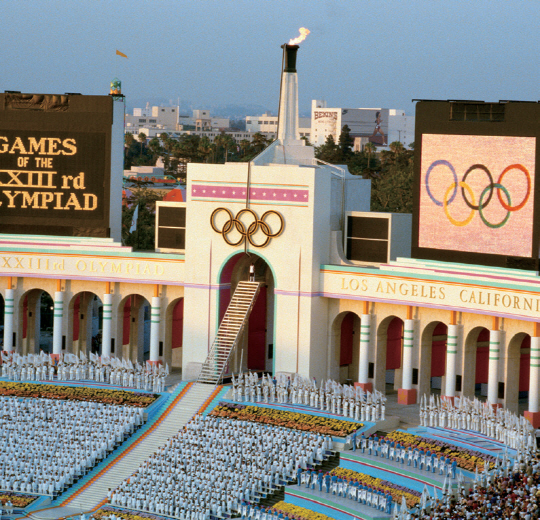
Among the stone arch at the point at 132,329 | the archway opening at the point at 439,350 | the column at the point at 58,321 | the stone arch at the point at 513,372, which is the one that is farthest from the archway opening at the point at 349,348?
the column at the point at 58,321

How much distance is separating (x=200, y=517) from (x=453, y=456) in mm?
10217

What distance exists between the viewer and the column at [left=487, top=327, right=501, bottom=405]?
5709 cm

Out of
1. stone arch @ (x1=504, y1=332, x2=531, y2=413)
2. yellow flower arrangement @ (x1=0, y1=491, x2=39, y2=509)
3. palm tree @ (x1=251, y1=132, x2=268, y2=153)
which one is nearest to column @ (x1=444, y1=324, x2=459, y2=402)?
stone arch @ (x1=504, y1=332, x2=531, y2=413)

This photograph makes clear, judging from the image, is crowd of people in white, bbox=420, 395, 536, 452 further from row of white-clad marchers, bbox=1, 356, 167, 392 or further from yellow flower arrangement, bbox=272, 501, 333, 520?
row of white-clad marchers, bbox=1, 356, 167, 392

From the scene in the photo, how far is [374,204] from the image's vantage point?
108m

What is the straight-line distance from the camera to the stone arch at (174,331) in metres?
68.9

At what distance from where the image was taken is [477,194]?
5803 cm

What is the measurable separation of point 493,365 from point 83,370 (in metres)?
21.4

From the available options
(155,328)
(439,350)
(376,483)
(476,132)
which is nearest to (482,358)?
(439,350)

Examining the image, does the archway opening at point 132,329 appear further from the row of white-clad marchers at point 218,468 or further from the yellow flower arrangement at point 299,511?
the yellow flower arrangement at point 299,511

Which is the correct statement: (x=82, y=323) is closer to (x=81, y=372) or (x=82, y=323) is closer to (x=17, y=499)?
(x=81, y=372)

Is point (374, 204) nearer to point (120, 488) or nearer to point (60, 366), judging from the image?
point (60, 366)

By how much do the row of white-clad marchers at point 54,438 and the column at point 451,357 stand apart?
1421 cm

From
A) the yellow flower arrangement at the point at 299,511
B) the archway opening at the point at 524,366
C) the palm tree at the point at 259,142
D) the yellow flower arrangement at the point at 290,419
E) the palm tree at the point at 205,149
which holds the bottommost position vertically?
the yellow flower arrangement at the point at 299,511
